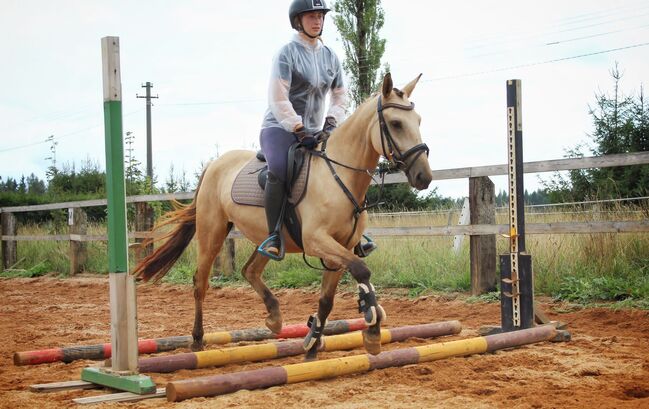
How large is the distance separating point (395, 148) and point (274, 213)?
122 cm

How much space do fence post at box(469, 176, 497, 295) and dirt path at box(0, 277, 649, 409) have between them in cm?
39

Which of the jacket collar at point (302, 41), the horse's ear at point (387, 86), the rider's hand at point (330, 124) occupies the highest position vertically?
the jacket collar at point (302, 41)

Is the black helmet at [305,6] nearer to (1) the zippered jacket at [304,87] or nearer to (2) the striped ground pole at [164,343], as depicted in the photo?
(1) the zippered jacket at [304,87]

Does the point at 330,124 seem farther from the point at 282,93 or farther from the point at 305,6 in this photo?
the point at 305,6

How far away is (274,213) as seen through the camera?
19.2 feet

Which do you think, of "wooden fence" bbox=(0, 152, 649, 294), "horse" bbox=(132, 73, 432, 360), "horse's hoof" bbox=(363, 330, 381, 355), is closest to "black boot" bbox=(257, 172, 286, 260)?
"horse" bbox=(132, 73, 432, 360)

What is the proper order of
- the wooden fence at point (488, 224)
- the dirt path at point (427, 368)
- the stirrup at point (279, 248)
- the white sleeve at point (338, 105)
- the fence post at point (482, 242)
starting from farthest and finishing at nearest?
the fence post at point (482, 242)
the wooden fence at point (488, 224)
the white sleeve at point (338, 105)
the stirrup at point (279, 248)
the dirt path at point (427, 368)

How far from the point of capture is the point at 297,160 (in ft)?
19.1

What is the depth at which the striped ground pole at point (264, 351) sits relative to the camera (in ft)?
17.4

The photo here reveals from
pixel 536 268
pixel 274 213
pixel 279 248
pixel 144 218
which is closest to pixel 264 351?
pixel 279 248

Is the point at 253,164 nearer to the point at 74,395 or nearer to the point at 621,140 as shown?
the point at 74,395

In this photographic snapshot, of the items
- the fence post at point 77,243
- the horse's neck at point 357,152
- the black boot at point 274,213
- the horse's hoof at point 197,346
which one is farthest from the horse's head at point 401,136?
the fence post at point 77,243

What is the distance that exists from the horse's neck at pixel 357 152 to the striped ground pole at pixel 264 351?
1.35m

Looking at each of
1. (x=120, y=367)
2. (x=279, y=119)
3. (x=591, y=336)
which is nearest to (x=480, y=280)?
(x=591, y=336)
